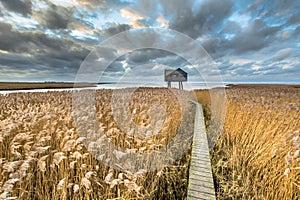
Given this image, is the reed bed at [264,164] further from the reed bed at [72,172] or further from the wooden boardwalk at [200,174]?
the reed bed at [72,172]

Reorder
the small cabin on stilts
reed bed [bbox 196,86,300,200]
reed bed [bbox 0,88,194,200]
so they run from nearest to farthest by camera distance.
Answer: reed bed [bbox 0,88,194,200] → reed bed [bbox 196,86,300,200] → the small cabin on stilts

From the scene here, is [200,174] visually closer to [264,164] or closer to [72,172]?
[264,164]

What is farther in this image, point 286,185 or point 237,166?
point 237,166

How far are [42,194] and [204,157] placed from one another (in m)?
3.75

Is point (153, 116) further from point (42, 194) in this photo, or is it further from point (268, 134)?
point (42, 194)

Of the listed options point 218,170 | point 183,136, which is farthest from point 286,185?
point 183,136

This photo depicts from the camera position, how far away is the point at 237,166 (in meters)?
4.18

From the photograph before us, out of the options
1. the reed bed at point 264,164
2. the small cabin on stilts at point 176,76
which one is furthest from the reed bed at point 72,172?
the small cabin on stilts at point 176,76

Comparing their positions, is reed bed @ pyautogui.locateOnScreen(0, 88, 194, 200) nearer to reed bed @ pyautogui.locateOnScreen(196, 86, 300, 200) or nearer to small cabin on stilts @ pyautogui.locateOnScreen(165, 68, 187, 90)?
reed bed @ pyautogui.locateOnScreen(196, 86, 300, 200)

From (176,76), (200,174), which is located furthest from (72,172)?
(176,76)

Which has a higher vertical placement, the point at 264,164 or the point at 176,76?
the point at 176,76

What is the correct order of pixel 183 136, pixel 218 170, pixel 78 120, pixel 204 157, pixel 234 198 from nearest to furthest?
pixel 234 198
pixel 218 170
pixel 204 157
pixel 78 120
pixel 183 136

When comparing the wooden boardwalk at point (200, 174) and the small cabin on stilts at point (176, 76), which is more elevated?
the small cabin on stilts at point (176, 76)

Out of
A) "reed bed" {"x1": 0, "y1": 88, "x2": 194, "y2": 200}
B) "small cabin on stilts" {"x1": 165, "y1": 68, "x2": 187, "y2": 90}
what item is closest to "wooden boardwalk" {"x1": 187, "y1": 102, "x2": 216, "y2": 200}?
"reed bed" {"x1": 0, "y1": 88, "x2": 194, "y2": 200}
